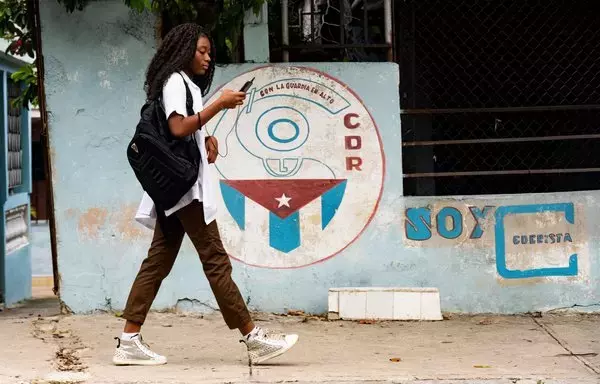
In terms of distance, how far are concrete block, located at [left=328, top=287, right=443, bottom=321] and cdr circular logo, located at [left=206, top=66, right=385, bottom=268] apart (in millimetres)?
322

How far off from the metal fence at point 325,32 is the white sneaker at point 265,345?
7.09 ft

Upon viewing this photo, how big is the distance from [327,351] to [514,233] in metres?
1.69

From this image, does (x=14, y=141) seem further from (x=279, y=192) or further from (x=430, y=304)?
(x=430, y=304)

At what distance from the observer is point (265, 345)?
527 cm

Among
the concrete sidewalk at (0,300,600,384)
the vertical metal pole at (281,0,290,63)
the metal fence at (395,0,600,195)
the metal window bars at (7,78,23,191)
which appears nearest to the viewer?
the concrete sidewalk at (0,300,600,384)

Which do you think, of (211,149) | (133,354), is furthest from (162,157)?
(133,354)

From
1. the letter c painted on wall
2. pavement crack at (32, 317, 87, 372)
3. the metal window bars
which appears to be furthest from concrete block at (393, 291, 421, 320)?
the metal window bars

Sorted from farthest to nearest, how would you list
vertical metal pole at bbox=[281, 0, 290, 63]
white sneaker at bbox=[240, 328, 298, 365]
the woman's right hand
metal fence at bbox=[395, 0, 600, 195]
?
1. metal fence at bbox=[395, 0, 600, 195]
2. vertical metal pole at bbox=[281, 0, 290, 63]
3. white sneaker at bbox=[240, 328, 298, 365]
4. the woman's right hand

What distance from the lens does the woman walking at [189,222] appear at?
513 centimetres

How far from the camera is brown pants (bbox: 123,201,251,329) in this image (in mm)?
5211

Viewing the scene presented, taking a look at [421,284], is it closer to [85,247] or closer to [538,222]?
[538,222]

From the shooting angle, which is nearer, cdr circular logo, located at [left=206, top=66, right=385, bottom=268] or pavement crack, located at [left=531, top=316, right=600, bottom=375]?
pavement crack, located at [left=531, top=316, right=600, bottom=375]

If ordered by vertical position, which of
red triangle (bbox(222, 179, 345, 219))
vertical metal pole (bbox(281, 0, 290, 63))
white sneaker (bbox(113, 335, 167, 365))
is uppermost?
vertical metal pole (bbox(281, 0, 290, 63))

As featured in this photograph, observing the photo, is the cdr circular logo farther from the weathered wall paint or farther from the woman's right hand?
the woman's right hand
